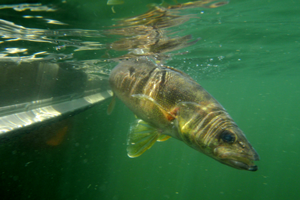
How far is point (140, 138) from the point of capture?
Result: 2.97 metres

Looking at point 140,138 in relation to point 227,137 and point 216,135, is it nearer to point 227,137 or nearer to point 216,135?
point 216,135

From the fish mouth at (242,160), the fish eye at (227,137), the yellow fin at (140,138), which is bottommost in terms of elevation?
the yellow fin at (140,138)

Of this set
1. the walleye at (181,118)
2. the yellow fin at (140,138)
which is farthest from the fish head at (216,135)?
the yellow fin at (140,138)

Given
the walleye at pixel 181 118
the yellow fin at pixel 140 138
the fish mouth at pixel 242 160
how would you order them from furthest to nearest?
the yellow fin at pixel 140 138
the walleye at pixel 181 118
the fish mouth at pixel 242 160

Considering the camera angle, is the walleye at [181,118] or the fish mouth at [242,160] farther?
the walleye at [181,118]

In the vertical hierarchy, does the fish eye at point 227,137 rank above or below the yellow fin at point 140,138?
above

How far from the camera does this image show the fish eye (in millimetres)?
2166

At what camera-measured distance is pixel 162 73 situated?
322cm

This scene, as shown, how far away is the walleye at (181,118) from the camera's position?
214cm

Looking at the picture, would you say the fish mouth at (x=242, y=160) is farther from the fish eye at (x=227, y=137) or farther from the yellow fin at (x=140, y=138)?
the yellow fin at (x=140, y=138)

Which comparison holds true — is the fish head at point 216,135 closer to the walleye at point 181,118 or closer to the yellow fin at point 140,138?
the walleye at point 181,118

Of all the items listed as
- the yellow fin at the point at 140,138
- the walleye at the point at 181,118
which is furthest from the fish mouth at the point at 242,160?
the yellow fin at the point at 140,138

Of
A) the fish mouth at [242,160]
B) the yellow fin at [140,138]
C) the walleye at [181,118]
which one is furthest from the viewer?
the yellow fin at [140,138]

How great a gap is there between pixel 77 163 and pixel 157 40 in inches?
304
